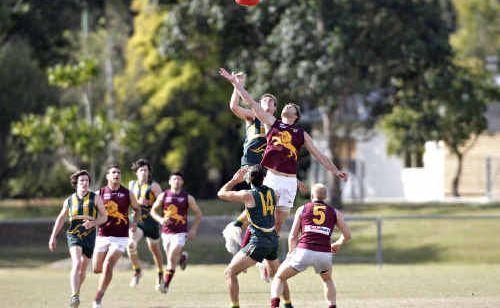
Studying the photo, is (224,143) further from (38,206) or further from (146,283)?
(146,283)

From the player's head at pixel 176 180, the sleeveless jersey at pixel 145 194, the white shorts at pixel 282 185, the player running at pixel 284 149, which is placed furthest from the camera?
the sleeveless jersey at pixel 145 194

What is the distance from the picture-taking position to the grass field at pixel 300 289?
17.6 meters

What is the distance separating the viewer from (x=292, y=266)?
14195mm

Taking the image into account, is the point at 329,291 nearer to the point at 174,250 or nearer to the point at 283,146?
the point at 283,146

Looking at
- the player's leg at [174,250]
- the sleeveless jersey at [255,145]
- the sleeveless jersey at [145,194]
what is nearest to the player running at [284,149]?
the sleeveless jersey at [255,145]

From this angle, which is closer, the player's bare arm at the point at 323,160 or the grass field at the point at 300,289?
the player's bare arm at the point at 323,160

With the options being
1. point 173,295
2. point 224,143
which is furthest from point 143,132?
point 173,295

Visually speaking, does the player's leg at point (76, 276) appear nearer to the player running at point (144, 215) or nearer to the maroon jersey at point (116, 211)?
the maroon jersey at point (116, 211)

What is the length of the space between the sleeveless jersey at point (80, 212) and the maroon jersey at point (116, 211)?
16.2 inches

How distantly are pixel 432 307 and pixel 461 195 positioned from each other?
39892mm

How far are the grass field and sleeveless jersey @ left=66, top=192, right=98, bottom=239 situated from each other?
4.09ft

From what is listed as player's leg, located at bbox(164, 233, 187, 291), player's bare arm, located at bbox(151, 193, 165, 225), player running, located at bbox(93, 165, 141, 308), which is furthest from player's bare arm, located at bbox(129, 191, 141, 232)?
player's leg, located at bbox(164, 233, 187, 291)

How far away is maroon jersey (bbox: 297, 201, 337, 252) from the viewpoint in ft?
46.7

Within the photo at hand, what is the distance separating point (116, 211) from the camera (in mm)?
17688
